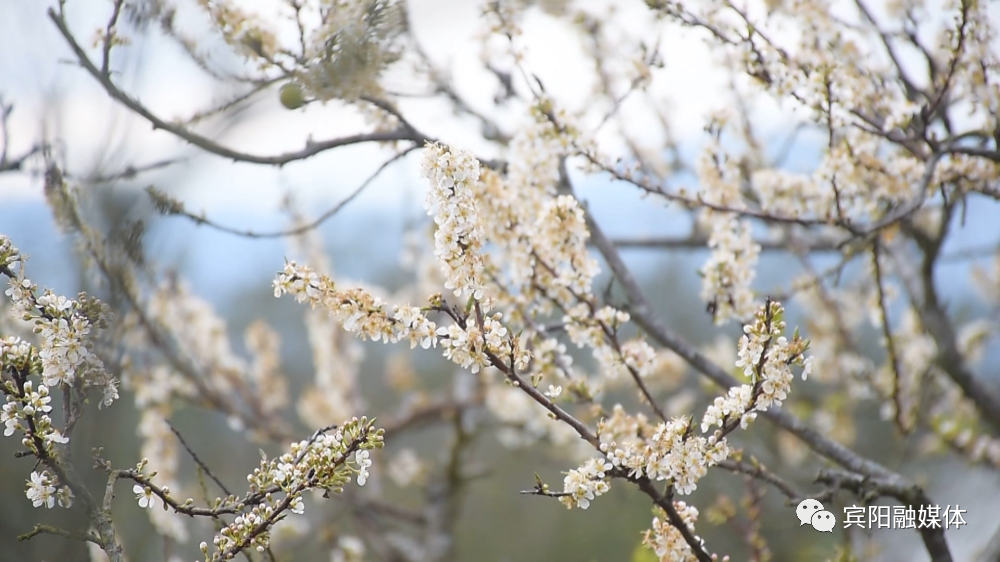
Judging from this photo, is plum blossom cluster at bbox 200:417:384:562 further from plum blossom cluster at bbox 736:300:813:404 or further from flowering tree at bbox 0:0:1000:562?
plum blossom cluster at bbox 736:300:813:404

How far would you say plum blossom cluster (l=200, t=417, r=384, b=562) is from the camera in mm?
800

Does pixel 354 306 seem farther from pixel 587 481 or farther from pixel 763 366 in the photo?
pixel 763 366

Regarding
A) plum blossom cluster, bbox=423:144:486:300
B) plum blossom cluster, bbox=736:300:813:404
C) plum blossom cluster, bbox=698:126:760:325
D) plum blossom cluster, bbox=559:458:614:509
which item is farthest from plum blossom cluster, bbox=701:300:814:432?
plum blossom cluster, bbox=698:126:760:325

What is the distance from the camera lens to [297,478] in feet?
2.66

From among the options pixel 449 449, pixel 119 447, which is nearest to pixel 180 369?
pixel 119 447

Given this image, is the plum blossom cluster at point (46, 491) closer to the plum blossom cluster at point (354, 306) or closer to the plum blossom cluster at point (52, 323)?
the plum blossom cluster at point (52, 323)

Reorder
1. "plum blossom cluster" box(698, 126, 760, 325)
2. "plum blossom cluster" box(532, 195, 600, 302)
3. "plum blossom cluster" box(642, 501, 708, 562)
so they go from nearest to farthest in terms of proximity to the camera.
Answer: "plum blossom cluster" box(642, 501, 708, 562) < "plum blossom cluster" box(532, 195, 600, 302) < "plum blossom cluster" box(698, 126, 760, 325)

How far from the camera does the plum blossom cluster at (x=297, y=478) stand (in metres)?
0.80

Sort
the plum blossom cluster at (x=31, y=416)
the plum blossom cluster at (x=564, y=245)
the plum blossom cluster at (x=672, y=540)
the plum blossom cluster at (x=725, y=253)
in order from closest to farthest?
the plum blossom cluster at (x=31, y=416), the plum blossom cluster at (x=672, y=540), the plum blossom cluster at (x=564, y=245), the plum blossom cluster at (x=725, y=253)

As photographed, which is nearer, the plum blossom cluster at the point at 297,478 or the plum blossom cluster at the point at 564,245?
the plum blossom cluster at the point at 297,478

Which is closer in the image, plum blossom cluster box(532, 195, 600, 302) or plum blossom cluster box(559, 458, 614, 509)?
plum blossom cluster box(559, 458, 614, 509)

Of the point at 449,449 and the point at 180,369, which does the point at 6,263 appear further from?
the point at 449,449

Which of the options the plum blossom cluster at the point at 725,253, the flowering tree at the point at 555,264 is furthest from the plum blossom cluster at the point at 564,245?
the plum blossom cluster at the point at 725,253

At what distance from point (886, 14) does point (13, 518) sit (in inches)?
79.8
